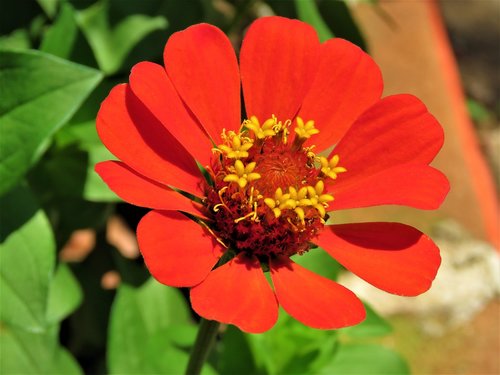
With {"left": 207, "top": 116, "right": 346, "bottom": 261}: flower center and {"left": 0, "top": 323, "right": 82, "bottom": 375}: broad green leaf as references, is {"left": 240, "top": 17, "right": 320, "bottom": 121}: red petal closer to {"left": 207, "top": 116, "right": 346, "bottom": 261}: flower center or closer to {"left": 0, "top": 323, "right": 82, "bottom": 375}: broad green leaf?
{"left": 207, "top": 116, "right": 346, "bottom": 261}: flower center

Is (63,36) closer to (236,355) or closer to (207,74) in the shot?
(207,74)

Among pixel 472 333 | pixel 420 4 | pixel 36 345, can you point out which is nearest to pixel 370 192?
pixel 36 345

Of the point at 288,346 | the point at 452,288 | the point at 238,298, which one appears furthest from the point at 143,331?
the point at 452,288

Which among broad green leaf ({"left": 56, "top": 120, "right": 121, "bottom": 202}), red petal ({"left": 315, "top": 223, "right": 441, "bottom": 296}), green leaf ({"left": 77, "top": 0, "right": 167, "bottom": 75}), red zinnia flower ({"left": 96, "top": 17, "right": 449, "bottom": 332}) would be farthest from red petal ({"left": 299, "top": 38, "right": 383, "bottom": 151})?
green leaf ({"left": 77, "top": 0, "right": 167, "bottom": 75})

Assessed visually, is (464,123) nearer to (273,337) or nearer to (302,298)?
(273,337)

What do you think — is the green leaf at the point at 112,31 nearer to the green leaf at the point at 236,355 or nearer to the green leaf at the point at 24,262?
the green leaf at the point at 24,262
